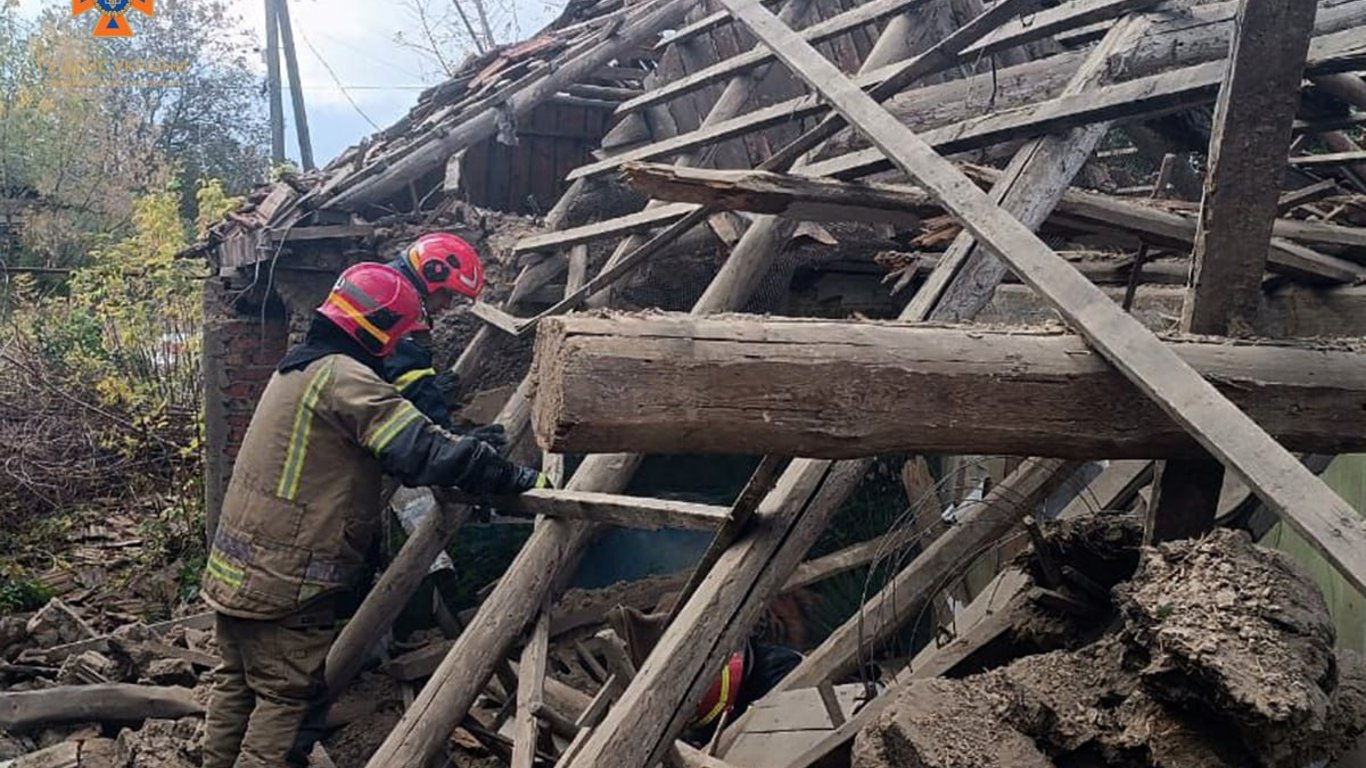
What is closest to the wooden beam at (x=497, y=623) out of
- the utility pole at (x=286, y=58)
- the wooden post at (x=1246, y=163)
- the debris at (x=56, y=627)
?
the wooden post at (x=1246, y=163)

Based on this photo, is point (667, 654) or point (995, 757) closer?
point (995, 757)

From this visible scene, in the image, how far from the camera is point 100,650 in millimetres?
5039

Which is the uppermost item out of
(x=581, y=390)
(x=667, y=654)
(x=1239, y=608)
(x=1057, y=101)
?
(x=1057, y=101)

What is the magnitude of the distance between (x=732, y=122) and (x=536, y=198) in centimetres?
250

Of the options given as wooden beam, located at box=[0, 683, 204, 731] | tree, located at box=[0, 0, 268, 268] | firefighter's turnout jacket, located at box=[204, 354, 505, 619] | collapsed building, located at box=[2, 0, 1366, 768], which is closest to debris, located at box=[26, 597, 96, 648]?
wooden beam, located at box=[0, 683, 204, 731]

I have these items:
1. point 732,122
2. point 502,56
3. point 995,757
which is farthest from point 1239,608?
point 502,56

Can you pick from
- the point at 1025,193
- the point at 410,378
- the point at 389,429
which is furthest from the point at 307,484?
the point at 1025,193

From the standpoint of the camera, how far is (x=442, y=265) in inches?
169

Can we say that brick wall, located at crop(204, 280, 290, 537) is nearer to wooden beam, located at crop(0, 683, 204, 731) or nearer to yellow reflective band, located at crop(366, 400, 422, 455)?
wooden beam, located at crop(0, 683, 204, 731)

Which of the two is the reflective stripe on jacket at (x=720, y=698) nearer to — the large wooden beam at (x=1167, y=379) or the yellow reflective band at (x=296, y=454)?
the yellow reflective band at (x=296, y=454)

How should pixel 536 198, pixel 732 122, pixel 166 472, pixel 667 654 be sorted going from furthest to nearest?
pixel 166 472, pixel 536 198, pixel 732 122, pixel 667 654

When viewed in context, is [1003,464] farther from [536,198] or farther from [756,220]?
[536,198]

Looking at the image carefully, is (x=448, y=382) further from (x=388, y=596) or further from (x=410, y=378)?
(x=388, y=596)

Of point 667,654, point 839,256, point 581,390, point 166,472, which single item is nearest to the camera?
point 581,390
